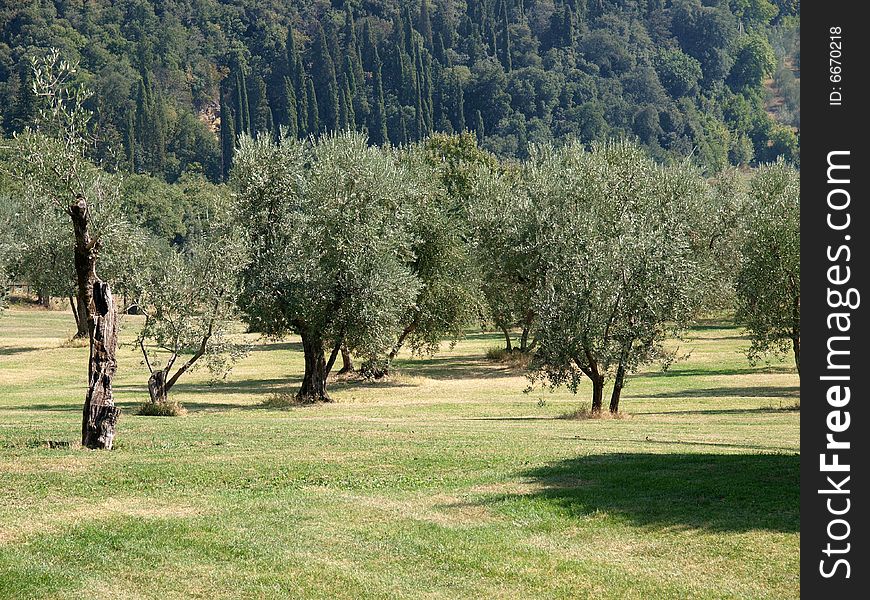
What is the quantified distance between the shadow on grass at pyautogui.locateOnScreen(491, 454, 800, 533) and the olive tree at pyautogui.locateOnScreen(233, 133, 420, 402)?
20.4m

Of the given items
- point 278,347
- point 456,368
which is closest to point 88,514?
point 456,368

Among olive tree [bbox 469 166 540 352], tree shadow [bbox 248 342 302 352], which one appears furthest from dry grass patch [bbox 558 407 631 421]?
tree shadow [bbox 248 342 302 352]

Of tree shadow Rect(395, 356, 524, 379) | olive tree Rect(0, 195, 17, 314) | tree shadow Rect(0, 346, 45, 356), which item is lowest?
tree shadow Rect(395, 356, 524, 379)

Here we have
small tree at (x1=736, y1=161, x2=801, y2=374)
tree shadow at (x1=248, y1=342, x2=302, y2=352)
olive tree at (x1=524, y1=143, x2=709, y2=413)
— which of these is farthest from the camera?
tree shadow at (x1=248, y1=342, x2=302, y2=352)

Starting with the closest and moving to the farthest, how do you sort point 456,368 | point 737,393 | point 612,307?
point 612,307 < point 737,393 < point 456,368

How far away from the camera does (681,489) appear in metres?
15.3

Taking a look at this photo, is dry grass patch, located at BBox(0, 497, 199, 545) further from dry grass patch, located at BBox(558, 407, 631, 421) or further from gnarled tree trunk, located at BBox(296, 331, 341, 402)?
gnarled tree trunk, located at BBox(296, 331, 341, 402)

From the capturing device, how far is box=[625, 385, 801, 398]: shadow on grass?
39.0 meters

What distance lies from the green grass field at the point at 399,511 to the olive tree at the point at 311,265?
10.9 m

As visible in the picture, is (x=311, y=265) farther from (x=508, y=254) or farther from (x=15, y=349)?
(x=15, y=349)

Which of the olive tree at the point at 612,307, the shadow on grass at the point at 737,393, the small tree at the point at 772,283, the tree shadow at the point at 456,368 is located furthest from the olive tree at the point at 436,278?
the small tree at the point at 772,283

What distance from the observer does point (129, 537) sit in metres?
12.9

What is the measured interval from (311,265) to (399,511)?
Result: 78.3 feet

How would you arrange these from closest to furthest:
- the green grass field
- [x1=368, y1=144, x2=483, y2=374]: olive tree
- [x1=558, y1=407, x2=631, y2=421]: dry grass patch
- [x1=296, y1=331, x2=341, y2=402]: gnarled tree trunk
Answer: the green grass field
[x1=558, y1=407, x2=631, y2=421]: dry grass patch
[x1=296, y1=331, x2=341, y2=402]: gnarled tree trunk
[x1=368, y1=144, x2=483, y2=374]: olive tree
